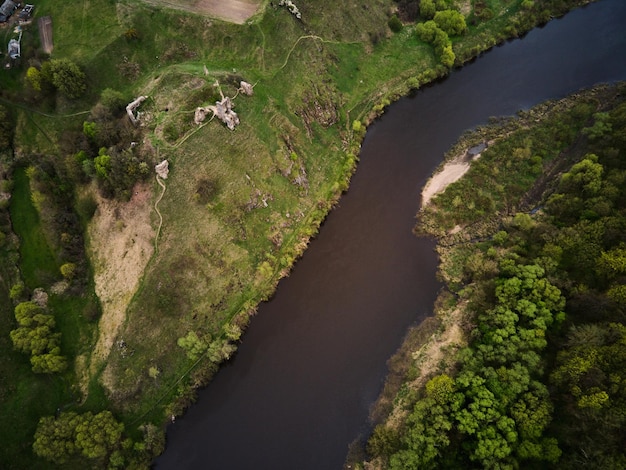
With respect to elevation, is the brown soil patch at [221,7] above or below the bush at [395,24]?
above

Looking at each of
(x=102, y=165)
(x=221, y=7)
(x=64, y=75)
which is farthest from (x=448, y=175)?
(x=64, y=75)

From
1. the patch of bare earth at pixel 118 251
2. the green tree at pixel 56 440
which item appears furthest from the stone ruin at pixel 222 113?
the green tree at pixel 56 440

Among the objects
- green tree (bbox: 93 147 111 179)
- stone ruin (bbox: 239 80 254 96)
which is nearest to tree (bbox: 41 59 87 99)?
green tree (bbox: 93 147 111 179)

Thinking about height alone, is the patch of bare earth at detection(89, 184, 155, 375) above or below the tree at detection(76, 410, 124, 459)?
above

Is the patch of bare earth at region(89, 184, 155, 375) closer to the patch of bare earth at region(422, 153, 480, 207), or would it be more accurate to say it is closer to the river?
the river

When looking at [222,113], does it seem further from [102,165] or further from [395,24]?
[395,24]

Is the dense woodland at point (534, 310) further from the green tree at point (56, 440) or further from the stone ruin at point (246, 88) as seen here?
the green tree at point (56, 440)
